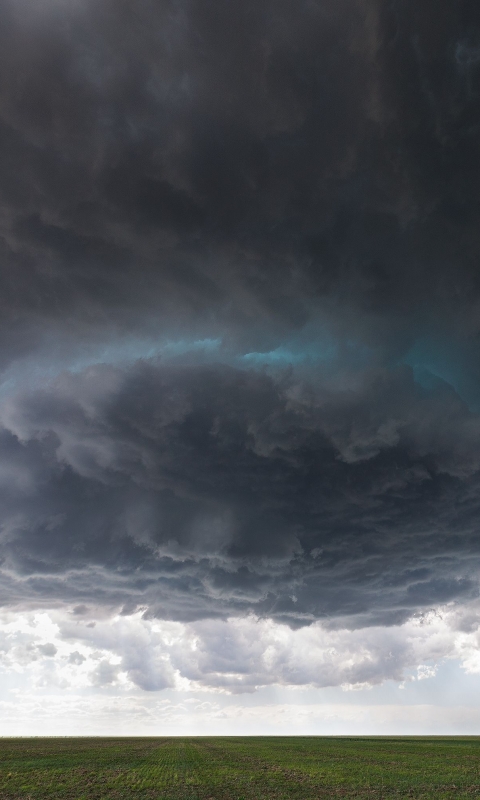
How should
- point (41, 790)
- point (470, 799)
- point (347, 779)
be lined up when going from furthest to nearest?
point (347, 779) → point (41, 790) → point (470, 799)

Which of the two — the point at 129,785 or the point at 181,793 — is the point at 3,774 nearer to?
the point at 129,785

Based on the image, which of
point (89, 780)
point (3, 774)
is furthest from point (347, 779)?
point (3, 774)

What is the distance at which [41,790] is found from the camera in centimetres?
3978

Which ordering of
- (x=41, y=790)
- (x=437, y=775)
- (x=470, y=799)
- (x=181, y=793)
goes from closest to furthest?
(x=470, y=799) → (x=181, y=793) → (x=41, y=790) → (x=437, y=775)

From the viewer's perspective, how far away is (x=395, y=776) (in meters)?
48.2

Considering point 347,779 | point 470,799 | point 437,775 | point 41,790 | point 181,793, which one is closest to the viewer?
point 470,799

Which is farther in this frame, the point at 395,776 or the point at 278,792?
the point at 395,776

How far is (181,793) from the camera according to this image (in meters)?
37.1

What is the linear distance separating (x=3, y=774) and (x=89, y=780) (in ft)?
39.4

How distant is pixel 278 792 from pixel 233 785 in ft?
18.3

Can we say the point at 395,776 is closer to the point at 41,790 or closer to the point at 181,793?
the point at 181,793

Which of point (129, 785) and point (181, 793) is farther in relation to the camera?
point (129, 785)

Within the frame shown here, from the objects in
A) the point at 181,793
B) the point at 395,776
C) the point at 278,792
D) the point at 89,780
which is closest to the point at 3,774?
the point at 89,780

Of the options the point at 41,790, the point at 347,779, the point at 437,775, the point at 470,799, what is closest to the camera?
the point at 470,799
